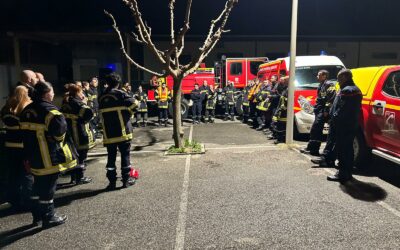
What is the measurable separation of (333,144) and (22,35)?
55.6 ft

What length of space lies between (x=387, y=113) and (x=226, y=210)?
3.25m

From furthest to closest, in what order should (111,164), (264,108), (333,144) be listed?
(264,108), (333,144), (111,164)

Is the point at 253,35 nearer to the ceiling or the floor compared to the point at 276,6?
nearer to the floor

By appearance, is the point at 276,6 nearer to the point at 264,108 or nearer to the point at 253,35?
the point at 253,35

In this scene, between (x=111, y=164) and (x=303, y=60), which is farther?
(x=303, y=60)

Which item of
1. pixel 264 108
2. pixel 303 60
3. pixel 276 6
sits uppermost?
pixel 276 6

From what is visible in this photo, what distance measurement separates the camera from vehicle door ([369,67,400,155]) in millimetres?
5262

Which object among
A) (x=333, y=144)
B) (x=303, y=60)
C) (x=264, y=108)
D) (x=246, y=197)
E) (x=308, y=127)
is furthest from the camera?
(x=264, y=108)

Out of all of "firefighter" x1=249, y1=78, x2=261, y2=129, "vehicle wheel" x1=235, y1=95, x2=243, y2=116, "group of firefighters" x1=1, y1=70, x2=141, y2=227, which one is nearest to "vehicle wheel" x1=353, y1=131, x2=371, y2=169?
"group of firefighters" x1=1, y1=70, x2=141, y2=227

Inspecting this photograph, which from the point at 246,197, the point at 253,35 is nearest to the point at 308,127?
the point at 246,197

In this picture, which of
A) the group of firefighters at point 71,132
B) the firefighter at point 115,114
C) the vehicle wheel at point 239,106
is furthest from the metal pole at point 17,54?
the firefighter at point 115,114

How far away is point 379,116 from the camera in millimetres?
5633

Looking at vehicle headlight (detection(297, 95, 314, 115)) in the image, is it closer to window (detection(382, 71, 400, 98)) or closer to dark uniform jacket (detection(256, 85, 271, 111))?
dark uniform jacket (detection(256, 85, 271, 111))

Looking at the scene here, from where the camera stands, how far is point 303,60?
9.67 metres
